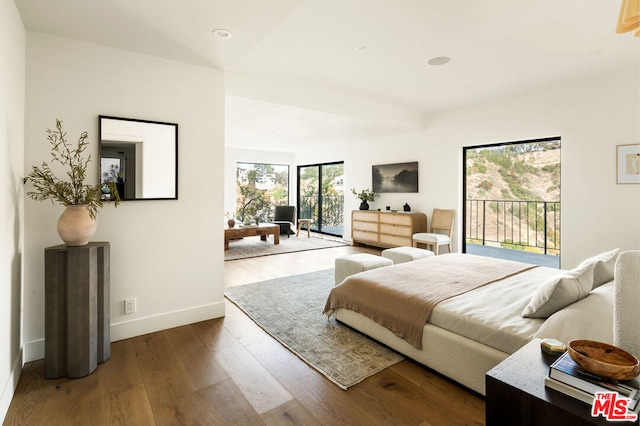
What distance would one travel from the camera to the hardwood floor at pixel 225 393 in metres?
1.74

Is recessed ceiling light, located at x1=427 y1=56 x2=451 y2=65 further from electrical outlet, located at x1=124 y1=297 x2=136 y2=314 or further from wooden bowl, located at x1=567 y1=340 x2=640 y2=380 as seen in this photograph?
electrical outlet, located at x1=124 y1=297 x2=136 y2=314

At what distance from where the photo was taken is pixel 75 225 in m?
2.13

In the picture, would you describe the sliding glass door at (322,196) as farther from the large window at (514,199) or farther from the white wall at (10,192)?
the white wall at (10,192)

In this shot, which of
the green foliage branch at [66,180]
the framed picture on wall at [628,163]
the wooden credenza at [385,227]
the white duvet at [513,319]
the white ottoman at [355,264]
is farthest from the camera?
the wooden credenza at [385,227]

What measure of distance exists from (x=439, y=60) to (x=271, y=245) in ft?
16.0

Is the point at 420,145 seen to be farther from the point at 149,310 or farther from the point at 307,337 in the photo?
the point at 149,310

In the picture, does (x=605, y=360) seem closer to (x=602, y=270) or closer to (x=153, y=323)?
(x=602, y=270)

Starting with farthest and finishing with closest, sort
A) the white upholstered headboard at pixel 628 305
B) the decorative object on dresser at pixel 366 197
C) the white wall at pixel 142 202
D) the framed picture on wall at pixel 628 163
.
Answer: the decorative object on dresser at pixel 366 197
the framed picture on wall at pixel 628 163
the white wall at pixel 142 202
the white upholstered headboard at pixel 628 305

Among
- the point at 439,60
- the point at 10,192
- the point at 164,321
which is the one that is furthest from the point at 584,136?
the point at 10,192

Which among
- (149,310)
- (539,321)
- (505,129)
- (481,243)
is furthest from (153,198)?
(481,243)

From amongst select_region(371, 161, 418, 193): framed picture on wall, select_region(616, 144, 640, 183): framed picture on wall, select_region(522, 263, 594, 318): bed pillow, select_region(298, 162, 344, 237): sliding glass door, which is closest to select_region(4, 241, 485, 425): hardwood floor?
select_region(522, 263, 594, 318): bed pillow

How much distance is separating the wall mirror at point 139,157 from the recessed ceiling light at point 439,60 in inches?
107

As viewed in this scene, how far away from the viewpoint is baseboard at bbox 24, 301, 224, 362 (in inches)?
90.9

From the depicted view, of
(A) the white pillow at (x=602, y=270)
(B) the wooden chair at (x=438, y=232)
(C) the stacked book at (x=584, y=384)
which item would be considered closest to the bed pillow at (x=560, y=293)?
(A) the white pillow at (x=602, y=270)
